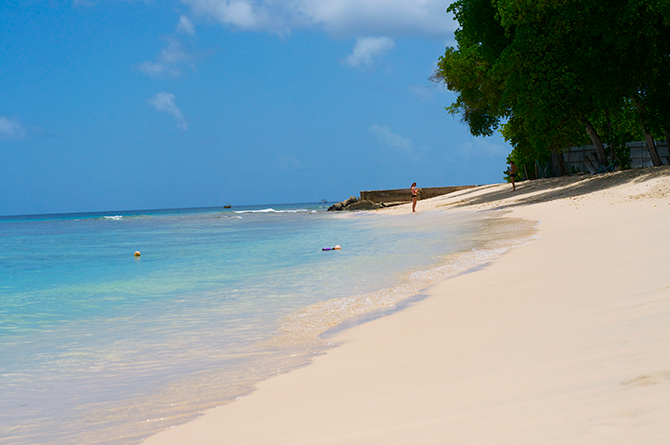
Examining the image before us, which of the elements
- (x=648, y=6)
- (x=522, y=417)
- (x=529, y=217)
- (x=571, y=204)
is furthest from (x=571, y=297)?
(x=648, y=6)

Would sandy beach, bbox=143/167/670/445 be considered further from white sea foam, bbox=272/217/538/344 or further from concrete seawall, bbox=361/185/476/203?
concrete seawall, bbox=361/185/476/203

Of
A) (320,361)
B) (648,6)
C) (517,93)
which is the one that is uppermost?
(648,6)

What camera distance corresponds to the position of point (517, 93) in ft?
76.5

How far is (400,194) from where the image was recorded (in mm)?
50875

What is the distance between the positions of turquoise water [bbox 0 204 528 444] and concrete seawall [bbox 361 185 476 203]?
35286mm

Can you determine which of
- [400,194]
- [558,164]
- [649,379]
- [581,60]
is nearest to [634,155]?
[558,164]

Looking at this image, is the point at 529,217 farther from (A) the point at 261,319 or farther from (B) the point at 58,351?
(B) the point at 58,351

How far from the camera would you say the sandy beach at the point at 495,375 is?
220cm

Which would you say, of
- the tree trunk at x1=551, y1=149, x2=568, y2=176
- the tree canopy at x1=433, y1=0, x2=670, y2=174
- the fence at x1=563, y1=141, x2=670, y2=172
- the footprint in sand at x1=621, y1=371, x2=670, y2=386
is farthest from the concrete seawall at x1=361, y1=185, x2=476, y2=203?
the footprint in sand at x1=621, y1=371, x2=670, y2=386

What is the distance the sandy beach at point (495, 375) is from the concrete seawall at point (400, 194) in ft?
141

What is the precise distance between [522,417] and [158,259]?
588 inches

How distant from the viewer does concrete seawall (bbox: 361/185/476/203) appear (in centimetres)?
4869

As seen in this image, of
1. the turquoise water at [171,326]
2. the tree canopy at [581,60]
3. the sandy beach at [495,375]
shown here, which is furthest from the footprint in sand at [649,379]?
the tree canopy at [581,60]

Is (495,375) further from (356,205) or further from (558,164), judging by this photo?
(356,205)
